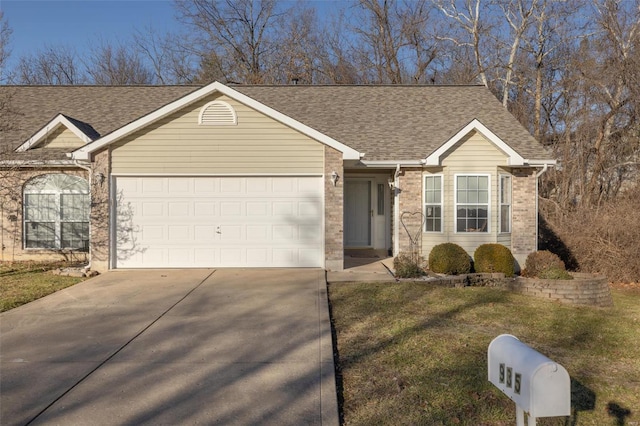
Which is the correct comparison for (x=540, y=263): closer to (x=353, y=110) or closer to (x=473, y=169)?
(x=473, y=169)

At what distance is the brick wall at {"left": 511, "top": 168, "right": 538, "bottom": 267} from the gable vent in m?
7.70

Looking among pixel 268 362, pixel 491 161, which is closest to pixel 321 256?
pixel 491 161

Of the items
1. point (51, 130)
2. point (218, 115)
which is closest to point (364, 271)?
→ point (218, 115)

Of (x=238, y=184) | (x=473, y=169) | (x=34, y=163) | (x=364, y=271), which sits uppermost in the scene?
(x=34, y=163)

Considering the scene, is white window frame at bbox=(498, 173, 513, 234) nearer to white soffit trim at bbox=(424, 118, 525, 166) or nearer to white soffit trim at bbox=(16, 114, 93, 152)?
white soffit trim at bbox=(424, 118, 525, 166)

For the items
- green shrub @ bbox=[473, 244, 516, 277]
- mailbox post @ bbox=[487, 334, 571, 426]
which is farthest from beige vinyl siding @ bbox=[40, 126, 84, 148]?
mailbox post @ bbox=[487, 334, 571, 426]

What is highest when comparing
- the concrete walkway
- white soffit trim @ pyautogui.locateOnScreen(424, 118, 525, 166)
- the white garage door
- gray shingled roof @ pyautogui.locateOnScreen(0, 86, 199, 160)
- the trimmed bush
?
gray shingled roof @ pyautogui.locateOnScreen(0, 86, 199, 160)

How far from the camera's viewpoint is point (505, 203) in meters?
13.2

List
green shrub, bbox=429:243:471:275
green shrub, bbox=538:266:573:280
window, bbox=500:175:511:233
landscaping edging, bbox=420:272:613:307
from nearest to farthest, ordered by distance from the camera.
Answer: landscaping edging, bbox=420:272:613:307
green shrub, bbox=538:266:573:280
green shrub, bbox=429:243:471:275
window, bbox=500:175:511:233

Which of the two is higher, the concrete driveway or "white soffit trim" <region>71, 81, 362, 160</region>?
"white soffit trim" <region>71, 81, 362, 160</region>

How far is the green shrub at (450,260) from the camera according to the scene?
460 inches

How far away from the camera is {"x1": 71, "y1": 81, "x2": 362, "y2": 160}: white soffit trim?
11711mm

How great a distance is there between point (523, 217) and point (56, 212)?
12891mm

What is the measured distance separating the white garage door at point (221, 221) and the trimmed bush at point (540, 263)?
522 centimetres
